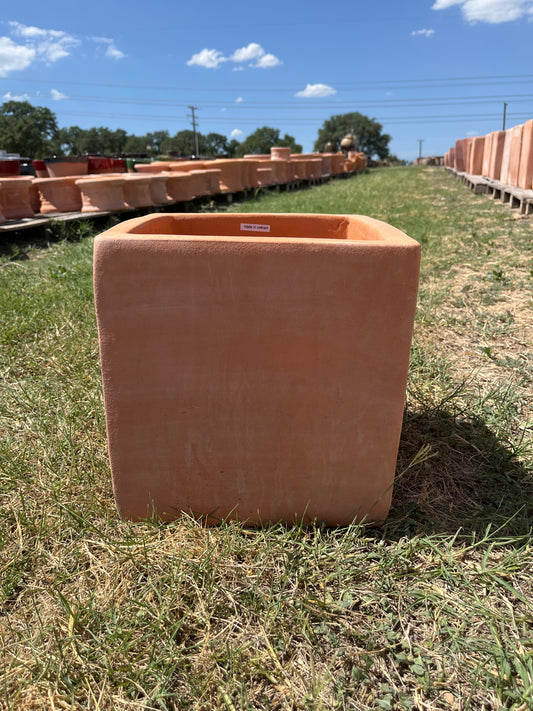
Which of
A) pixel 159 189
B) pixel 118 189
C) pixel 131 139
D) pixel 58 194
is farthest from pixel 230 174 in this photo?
pixel 131 139

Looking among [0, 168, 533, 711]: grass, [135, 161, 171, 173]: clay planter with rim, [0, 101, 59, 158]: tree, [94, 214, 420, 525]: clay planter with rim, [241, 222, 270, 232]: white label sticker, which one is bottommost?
[0, 168, 533, 711]: grass

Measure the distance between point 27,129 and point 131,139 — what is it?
33.2 meters

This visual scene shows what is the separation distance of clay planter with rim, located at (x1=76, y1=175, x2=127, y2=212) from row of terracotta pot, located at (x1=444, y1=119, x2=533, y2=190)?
6317 mm

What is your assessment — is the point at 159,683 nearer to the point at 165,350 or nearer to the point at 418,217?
the point at 165,350

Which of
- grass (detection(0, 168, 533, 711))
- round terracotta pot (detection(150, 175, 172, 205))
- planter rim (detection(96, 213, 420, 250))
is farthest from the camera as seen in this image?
round terracotta pot (detection(150, 175, 172, 205))

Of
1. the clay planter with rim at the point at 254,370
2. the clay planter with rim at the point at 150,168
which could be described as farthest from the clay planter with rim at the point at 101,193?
the clay planter with rim at the point at 254,370

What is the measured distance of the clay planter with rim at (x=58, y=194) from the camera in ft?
22.0

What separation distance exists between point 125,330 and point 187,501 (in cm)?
60

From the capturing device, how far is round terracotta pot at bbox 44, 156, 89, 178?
8.27m

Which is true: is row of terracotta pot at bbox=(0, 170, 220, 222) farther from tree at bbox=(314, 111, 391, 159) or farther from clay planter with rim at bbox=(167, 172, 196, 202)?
tree at bbox=(314, 111, 391, 159)

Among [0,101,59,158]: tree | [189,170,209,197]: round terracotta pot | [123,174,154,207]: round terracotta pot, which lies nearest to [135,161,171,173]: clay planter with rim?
[189,170,209,197]: round terracotta pot

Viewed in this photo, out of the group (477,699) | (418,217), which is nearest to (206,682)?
(477,699)

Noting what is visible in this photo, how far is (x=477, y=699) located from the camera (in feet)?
3.76

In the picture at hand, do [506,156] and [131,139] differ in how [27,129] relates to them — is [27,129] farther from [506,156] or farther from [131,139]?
[506,156]
